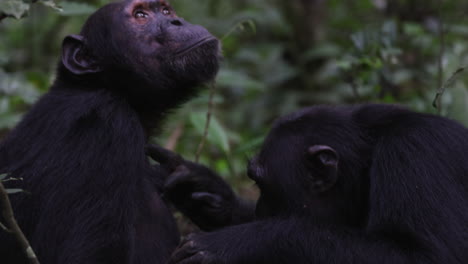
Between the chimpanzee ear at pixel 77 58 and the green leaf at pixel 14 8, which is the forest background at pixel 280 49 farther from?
the green leaf at pixel 14 8

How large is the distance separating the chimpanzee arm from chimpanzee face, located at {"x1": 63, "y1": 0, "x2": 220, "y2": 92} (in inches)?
50.5

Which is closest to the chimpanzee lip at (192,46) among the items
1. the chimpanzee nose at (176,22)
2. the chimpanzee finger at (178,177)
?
the chimpanzee nose at (176,22)

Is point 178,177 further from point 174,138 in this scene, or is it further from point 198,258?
point 174,138

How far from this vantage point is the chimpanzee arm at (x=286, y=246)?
3502mm

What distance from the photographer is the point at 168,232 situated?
4.63m

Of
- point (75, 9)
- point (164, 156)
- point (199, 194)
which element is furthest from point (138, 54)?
point (75, 9)

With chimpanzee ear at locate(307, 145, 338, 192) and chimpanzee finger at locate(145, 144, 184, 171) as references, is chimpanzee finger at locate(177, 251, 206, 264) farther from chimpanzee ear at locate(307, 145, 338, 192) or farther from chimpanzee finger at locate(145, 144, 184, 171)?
chimpanzee finger at locate(145, 144, 184, 171)

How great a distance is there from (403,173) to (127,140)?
1694mm

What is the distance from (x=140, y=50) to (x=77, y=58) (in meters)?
0.45

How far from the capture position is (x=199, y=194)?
464cm

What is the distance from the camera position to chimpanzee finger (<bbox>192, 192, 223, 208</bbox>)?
4.65m

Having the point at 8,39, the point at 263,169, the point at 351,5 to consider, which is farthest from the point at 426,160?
the point at 8,39

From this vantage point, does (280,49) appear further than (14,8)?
Yes

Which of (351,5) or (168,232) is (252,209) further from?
(351,5)
